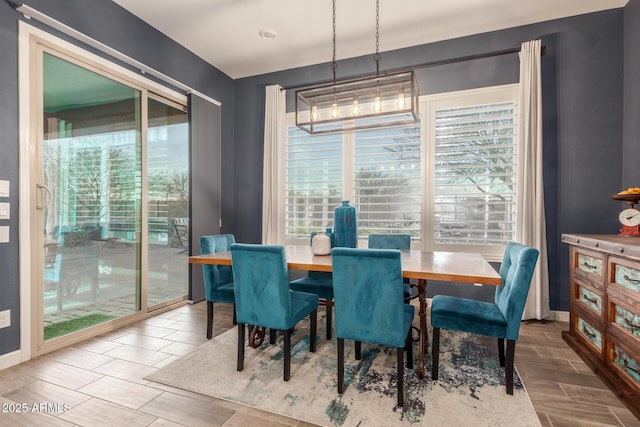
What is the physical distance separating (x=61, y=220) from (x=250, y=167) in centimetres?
234

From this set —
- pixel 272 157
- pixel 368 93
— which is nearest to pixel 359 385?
pixel 368 93

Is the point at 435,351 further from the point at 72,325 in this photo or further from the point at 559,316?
the point at 72,325

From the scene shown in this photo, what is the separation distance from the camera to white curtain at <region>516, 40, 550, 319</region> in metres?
3.22

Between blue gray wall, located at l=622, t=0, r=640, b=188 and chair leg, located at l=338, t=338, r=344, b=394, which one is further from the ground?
blue gray wall, located at l=622, t=0, r=640, b=188

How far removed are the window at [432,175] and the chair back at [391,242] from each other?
27.9 inches

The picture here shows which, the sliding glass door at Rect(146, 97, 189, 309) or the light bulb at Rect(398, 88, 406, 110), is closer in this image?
the light bulb at Rect(398, 88, 406, 110)

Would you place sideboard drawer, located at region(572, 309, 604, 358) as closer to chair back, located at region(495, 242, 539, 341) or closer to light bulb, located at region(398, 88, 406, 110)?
chair back, located at region(495, 242, 539, 341)

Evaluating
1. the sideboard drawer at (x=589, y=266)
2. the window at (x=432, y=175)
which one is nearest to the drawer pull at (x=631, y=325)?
the sideboard drawer at (x=589, y=266)

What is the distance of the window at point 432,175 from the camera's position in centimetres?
346

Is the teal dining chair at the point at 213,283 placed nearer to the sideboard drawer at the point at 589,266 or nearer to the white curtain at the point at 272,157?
the white curtain at the point at 272,157

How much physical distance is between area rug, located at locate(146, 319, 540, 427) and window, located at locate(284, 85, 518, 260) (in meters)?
1.33

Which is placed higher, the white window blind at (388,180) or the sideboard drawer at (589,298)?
the white window blind at (388,180)

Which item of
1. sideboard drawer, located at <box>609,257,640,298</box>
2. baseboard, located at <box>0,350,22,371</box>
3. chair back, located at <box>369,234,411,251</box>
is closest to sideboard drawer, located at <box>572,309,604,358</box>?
sideboard drawer, located at <box>609,257,640,298</box>

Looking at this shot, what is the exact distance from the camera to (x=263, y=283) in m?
2.08
